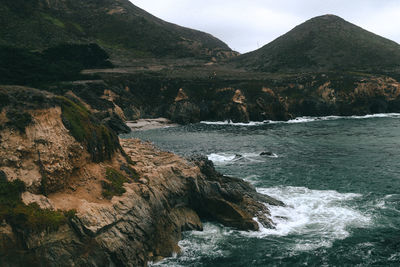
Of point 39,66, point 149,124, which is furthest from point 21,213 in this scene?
point 39,66

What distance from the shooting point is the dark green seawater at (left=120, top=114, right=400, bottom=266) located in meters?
22.4

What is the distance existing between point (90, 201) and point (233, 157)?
37943mm

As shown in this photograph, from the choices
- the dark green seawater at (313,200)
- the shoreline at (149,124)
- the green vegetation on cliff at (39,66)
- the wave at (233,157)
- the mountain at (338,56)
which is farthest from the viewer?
Answer: the mountain at (338,56)

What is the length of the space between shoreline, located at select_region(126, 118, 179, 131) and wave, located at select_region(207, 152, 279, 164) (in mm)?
39439

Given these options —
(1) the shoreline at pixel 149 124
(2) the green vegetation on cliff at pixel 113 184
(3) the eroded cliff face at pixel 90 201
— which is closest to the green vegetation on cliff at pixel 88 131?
(3) the eroded cliff face at pixel 90 201

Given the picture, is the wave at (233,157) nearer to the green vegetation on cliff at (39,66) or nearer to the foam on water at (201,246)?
the foam on water at (201,246)

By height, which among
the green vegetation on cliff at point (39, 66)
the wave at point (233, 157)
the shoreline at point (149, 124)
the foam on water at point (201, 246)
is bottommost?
the foam on water at point (201, 246)

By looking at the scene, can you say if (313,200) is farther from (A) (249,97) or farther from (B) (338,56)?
(B) (338,56)

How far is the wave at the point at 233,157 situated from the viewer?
2089 inches

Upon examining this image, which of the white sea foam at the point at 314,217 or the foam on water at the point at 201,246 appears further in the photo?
the white sea foam at the point at 314,217

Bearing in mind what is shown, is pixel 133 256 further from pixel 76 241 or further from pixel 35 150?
pixel 35 150

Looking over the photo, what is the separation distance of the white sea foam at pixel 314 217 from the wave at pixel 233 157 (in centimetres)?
1627

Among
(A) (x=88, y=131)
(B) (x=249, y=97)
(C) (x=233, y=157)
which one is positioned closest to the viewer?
(A) (x=88, y=131)

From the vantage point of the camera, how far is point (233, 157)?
55.4 meters
